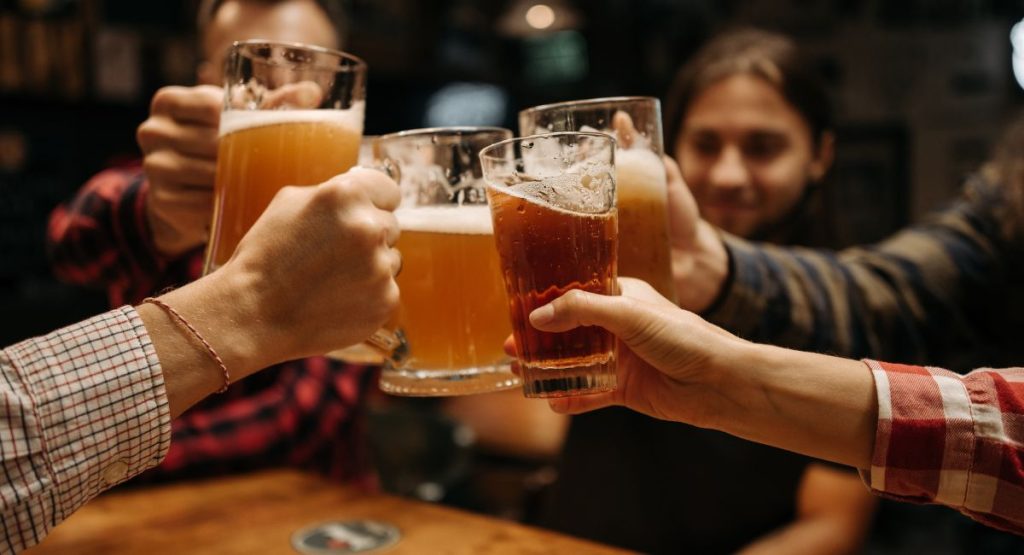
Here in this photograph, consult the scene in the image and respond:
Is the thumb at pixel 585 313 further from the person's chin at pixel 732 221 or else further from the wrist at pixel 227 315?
the person's chin at pixel 732 221

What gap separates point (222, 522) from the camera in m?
1.45

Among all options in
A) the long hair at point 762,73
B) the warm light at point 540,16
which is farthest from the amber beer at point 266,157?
the warm light at point 540,16

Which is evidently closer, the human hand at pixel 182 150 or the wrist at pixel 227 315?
the wrist at pixel 227 315

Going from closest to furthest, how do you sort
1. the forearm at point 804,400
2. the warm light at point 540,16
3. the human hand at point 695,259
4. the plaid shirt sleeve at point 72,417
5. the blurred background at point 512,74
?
the plaid shirt sleeve at point 72,417, the forearm at point 804,400, the human hand at point 695,259, the blurred background at point 512,74, the warm light at point 540,16

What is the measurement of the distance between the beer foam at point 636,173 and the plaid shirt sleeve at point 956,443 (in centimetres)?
38

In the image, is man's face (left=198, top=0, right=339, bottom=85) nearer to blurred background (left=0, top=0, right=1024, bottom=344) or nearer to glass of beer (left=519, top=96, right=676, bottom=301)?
glass of beer (left=519, top=96, right=676, bottom=301)

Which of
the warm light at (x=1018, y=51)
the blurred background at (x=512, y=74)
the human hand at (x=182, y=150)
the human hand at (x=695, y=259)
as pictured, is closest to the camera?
the human hand at (x=182, y=150)

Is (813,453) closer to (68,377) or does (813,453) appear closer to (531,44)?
(68,377)

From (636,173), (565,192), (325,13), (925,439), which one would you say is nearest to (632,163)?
(636,173)

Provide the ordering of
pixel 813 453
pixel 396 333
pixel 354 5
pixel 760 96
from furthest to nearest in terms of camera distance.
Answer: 1. pixel 354 5
2. pixel 760 96
3. pixel 396 333
4. pixel 813 453

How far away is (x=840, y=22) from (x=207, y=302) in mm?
5902

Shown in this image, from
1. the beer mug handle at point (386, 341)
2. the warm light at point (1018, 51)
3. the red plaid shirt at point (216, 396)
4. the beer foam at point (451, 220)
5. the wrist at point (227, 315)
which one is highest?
the warm light at point (1018, 51)

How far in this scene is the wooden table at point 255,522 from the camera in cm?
130


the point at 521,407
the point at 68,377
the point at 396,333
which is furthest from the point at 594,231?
the point at 521,407
